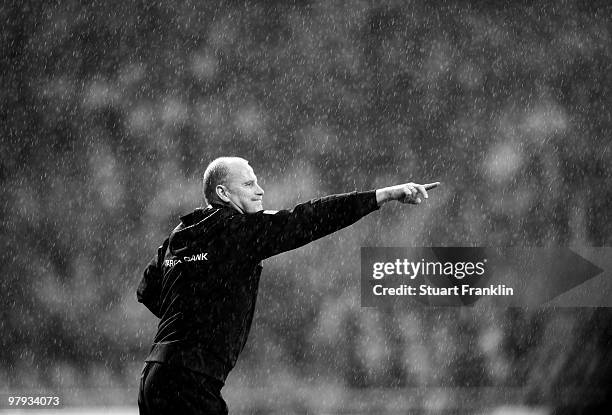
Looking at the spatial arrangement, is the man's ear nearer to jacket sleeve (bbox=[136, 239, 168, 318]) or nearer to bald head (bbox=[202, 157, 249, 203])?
bald head (bbox=[202, 157, 249, 203])

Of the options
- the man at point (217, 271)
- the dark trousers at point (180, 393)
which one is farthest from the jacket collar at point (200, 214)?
the dark trousers at point (180, 393)

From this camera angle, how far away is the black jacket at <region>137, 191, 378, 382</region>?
9.58ft

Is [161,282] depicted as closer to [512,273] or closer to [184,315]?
[184,315]

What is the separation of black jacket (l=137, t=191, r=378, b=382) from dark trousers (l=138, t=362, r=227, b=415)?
0.04 m

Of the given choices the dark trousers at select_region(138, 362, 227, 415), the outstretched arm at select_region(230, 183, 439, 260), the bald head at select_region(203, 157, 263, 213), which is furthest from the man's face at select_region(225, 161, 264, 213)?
the dark trousers at select_region(138, 362, 227, 415)

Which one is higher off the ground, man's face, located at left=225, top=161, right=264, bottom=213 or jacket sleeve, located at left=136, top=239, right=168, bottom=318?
man's face, located at left=225, top=161, right=264, bottom=213

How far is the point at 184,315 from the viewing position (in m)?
3.00

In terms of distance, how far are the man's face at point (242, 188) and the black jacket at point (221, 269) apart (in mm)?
67

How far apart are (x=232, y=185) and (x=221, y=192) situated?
5 centimetres

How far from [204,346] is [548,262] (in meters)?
5.22

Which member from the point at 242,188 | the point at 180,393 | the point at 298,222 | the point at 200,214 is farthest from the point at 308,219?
the point at 180,393

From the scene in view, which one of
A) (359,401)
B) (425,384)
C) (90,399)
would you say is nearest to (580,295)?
(425,384)

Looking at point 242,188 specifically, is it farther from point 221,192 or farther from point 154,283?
point 154,283

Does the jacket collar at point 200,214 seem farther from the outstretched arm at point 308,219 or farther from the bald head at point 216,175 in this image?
the outstretched arm at point 308,219
